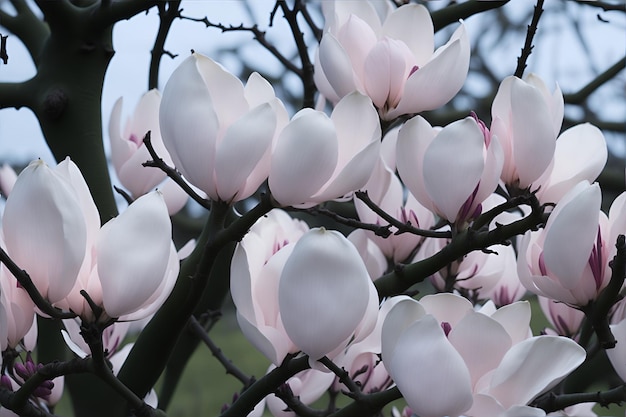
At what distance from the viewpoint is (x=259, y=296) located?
42 cm

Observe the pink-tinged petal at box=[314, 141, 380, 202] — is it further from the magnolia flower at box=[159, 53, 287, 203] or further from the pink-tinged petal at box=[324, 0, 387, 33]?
the pink-tinged petal at box=[324, 0, 387, 33]

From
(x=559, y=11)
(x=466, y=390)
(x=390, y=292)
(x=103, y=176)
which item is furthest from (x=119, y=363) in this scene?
(x=559, y=11)

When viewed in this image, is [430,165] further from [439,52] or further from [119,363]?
[119,363]

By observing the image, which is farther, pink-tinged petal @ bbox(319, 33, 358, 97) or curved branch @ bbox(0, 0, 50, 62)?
curved branch @ bbox(0, 0, 50, 62)

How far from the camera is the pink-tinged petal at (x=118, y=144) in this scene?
0.69 metres

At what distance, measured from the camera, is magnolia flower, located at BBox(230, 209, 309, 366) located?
0.41m

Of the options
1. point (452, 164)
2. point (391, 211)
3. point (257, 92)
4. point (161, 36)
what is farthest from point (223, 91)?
point (161, 36)

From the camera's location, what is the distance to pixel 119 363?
68cm

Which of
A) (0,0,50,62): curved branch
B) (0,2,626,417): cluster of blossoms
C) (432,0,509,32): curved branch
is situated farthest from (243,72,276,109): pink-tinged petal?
(0,0,50,62): curved branch

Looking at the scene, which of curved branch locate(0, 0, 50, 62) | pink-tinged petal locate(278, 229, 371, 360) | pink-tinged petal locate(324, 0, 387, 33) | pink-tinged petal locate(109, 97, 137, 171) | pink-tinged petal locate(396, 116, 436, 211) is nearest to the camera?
pink-tinged petal locate(278, 229, 371, 360)

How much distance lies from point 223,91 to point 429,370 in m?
0.17

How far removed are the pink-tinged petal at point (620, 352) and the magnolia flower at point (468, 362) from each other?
0.07 m

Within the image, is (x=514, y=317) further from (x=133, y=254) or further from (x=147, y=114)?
(x=147, y=114)

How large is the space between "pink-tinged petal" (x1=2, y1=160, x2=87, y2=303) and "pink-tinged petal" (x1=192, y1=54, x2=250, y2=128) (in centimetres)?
8
